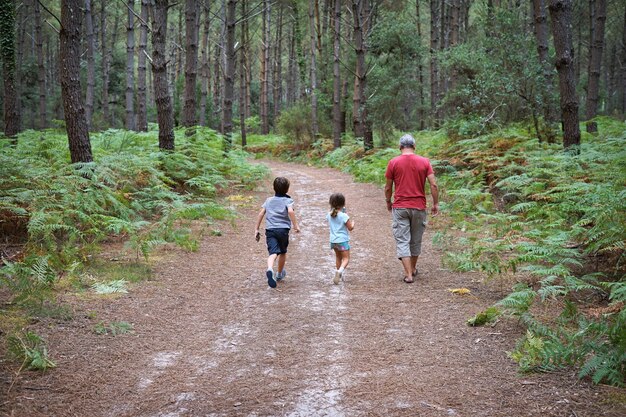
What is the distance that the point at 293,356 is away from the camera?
15.1 feet

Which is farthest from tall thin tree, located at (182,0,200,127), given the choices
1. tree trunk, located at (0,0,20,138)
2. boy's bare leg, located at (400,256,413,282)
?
boy's bare leg, located at (400,256,413,282)

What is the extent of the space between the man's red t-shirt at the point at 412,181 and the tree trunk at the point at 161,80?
25.4 ft

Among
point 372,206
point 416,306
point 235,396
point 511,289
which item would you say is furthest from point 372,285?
point 372,206

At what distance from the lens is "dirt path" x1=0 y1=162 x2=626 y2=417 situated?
3.69 meters

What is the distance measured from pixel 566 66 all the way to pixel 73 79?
9.17 metres

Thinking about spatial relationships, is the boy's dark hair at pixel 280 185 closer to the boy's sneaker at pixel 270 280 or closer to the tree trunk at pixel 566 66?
the boy's sneaker at pixel 270 280

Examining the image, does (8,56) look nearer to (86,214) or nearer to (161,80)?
(161,80)

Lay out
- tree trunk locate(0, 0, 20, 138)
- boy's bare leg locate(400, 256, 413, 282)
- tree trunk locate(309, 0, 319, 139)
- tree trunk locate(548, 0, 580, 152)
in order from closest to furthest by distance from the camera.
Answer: boy's bare leg locate(400, 256, 413, 282) < tree trunk locate(548, 0, 580, 152) < tree trunk locate(0, 0, 20, 138) < tree trunk locate(309, 0, 319, 139)

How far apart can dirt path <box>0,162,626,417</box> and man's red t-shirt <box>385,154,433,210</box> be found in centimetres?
106

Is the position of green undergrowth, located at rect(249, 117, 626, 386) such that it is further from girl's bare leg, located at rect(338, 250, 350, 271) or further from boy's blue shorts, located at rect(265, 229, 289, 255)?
boy's blue shorts, located at rect(265, 229, 289, 255)

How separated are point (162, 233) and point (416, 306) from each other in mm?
4598

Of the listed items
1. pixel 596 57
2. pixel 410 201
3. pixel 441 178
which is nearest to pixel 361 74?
pixel 441 178

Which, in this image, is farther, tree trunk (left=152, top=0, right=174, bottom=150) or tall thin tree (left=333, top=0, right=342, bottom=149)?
tall thin tree (left=333, top=0, right=342, bottom=149)

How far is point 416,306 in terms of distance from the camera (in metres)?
6.07
